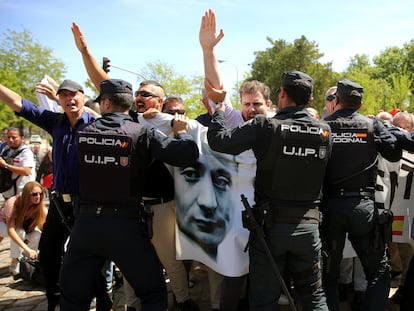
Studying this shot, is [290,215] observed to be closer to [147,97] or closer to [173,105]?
[147,97]

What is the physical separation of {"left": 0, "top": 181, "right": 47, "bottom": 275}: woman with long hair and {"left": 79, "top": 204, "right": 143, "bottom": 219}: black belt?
2.74m

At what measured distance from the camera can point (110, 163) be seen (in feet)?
9.39

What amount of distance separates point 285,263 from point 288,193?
548 mm

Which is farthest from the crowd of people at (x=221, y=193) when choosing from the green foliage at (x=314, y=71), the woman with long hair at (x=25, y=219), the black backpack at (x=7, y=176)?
the green foliage at (x=314, y=71)

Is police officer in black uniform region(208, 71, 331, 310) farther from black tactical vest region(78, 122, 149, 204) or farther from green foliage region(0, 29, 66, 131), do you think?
green foliage region(0, 29, 66, 131)

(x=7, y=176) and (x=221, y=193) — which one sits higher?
(x=221, y=193)

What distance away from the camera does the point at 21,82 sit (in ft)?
124

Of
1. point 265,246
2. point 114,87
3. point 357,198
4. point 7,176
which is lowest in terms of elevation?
point 7,176

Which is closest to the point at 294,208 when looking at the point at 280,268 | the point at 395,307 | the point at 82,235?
the point at 280,268

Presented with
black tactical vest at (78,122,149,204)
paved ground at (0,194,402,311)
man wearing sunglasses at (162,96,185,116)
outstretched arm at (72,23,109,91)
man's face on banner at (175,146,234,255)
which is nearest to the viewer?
black tactical vest at (78,122,149,204)

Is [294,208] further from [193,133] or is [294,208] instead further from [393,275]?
[393,275]

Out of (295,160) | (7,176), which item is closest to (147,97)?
(295,160)

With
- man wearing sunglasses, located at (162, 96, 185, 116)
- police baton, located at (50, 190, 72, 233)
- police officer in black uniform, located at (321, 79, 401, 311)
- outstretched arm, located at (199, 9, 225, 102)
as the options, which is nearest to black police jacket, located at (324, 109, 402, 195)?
police officer in black uniform, located at (321, 79, 401, 311)

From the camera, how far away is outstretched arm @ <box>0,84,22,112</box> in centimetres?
350
